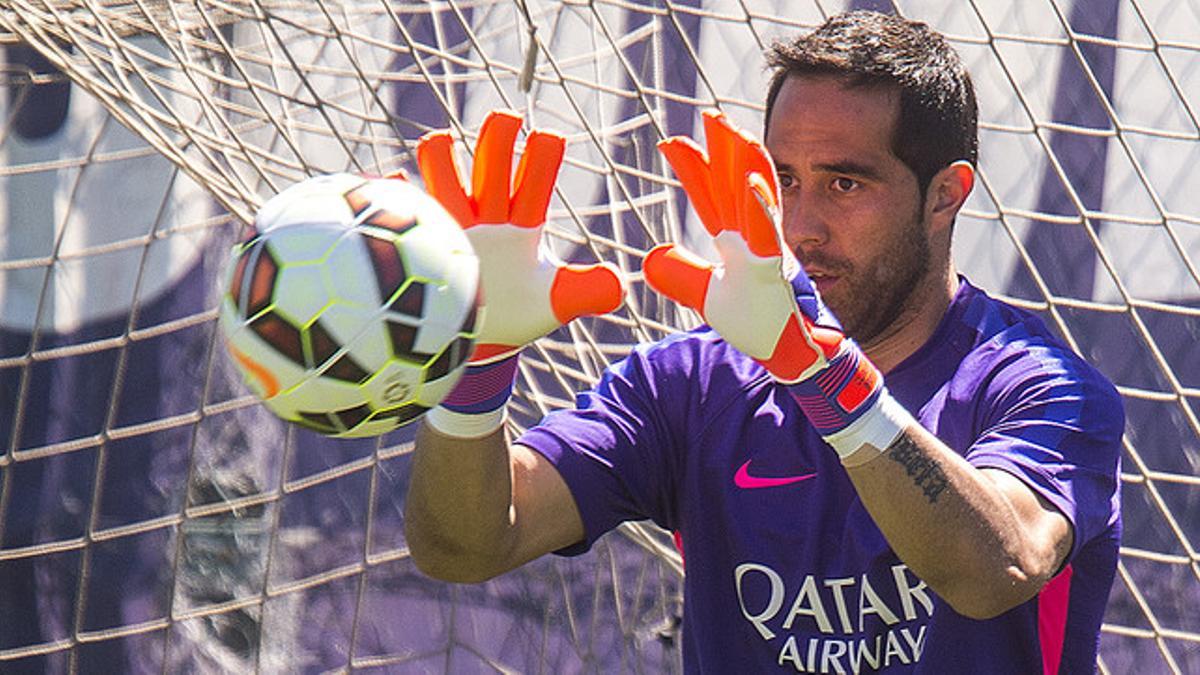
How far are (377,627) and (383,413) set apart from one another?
1.75 m

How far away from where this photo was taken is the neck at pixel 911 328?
5.69ft

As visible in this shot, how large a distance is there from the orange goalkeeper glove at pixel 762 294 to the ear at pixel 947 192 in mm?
326

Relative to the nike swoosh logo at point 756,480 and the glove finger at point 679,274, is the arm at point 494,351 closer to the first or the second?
the glove finger at point 679,274

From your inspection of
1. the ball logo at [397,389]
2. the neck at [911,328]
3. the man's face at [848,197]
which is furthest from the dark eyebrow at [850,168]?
the ball logo at [397,389]

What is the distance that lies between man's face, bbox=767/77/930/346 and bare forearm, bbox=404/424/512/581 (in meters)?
0.35

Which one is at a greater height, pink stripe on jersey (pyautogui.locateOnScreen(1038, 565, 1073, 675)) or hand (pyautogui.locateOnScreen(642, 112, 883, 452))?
hand (pyautogui.locateOnScreen(642, 112, 883, 452))

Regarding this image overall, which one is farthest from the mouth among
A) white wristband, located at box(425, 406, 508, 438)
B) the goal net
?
the goal net

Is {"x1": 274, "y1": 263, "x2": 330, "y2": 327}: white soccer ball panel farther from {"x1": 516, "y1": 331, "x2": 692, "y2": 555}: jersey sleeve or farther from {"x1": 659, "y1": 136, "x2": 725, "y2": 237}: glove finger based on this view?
{"x1": 516, "y1": 331, "x2": 692, "y2": 555}: jersey sleeve

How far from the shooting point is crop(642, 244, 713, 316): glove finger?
1.46 metres

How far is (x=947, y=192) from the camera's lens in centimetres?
176

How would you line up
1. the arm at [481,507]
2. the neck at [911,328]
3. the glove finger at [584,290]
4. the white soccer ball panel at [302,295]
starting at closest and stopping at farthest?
the white soccer ball panel at [302,295] < the glove finger at [584,290] < the arm at [481,507] < the neck at [911,328]

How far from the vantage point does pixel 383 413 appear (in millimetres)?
1440

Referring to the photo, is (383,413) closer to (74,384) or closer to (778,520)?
(778,520)

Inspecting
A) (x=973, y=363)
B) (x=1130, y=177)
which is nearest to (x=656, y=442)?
(x=973, y=363)
